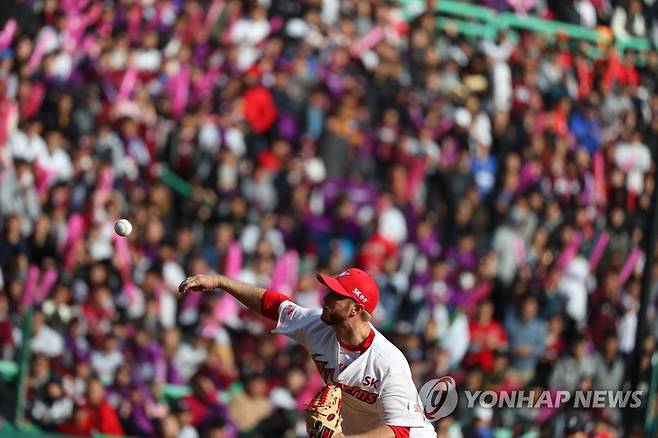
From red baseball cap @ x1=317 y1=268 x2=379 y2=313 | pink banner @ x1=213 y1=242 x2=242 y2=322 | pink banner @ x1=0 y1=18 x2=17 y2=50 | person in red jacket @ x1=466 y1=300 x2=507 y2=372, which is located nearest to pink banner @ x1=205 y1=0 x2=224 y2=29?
pink banner @ x1=0 y1=18 x2=17 y2=50

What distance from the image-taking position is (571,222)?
1617cm

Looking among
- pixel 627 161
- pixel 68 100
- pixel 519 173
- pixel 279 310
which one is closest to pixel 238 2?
pixel 68 100

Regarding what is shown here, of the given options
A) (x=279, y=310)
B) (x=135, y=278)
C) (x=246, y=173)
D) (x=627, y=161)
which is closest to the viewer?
(x=279, y=310)

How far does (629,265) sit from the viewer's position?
1589 centimetres

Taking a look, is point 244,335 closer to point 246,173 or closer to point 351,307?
point 246,173

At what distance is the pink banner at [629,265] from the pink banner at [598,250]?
299mm

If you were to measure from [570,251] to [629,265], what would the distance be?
2.33ft

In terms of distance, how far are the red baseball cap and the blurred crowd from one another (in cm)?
525

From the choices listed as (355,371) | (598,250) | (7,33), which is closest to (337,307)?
(355,371)

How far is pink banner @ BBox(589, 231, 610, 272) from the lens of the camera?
15.9m

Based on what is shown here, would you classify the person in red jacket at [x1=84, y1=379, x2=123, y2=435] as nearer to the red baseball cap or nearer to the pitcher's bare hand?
the pitcher's bare hand

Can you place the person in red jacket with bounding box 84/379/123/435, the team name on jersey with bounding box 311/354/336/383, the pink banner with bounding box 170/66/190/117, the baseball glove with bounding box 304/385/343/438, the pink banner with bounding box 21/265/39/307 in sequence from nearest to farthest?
the baseball glove with bounding box 304/385/343/438 < the team name on jersey with bounding box 311/354/336/383 < the person in red jacket with bounding box 84/379/123/435 < the pink banner with bounding box 21/265/39/307 < the pink banner with bounding box 170/66/190/117

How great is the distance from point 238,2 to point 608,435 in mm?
7560

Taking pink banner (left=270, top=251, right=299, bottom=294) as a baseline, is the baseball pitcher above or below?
above
